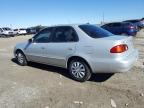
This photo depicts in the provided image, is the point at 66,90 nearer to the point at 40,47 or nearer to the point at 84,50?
the point at 84,50

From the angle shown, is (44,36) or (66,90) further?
(44,36)

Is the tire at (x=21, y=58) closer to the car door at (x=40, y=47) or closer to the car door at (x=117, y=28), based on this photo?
the car door at (x=40, y=47)

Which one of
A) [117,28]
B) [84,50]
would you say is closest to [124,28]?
[117,28]

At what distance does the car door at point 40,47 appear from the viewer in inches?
308

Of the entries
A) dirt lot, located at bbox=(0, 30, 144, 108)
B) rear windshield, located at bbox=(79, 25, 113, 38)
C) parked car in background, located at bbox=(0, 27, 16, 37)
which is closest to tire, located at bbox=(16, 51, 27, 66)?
dirt lot, located at bbox=(0, 30, 144, 108)

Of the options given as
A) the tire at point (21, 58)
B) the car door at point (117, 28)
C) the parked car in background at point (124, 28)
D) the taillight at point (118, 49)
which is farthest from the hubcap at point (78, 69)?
the car door at point (117, 28)

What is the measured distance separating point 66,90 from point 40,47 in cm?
242

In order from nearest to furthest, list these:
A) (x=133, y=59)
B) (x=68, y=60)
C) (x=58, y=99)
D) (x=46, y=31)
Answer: (x=58, y=99)
(x=133, y=59)
(x=68, y=60)
(x=46, y=31)

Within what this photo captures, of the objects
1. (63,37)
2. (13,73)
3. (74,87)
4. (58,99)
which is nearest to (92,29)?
(63,37)

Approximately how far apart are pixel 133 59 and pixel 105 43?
1.03 m

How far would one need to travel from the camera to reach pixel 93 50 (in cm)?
628

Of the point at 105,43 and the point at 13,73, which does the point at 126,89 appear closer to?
the point at 105,43

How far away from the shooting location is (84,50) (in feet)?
21.2

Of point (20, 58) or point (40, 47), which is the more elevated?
point (40, 47)
